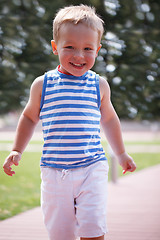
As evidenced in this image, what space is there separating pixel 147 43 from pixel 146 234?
2149 millimetres

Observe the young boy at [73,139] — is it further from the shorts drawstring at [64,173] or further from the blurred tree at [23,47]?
the blurred tree at [23,47]

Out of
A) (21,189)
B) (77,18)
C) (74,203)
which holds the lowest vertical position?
(21,189)

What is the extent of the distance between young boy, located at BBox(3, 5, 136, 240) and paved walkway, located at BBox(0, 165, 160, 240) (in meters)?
1.16

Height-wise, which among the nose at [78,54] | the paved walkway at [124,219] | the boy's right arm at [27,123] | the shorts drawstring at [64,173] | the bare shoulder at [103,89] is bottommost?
the paved walkway at [124,219]

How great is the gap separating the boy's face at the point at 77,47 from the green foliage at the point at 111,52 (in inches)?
80.5

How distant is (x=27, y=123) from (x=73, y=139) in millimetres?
341

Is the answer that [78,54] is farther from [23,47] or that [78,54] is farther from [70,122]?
[23,47]

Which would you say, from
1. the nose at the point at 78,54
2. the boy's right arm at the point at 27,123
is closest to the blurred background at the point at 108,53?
the boy's right arm at the point at 27,123

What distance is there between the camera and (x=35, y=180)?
679 centimetres

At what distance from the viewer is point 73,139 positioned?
192 cm

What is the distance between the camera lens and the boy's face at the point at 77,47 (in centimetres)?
189

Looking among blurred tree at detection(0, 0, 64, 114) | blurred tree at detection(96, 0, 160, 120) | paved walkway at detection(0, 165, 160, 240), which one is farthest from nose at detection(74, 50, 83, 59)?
blurred tree at detection(0, 0, 64, 114)

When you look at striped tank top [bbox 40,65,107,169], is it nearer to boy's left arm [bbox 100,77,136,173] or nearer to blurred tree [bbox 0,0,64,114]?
boy's left arm [bbox 100,77,136,173]

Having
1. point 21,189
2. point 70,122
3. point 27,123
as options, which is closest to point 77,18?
point 70,122
